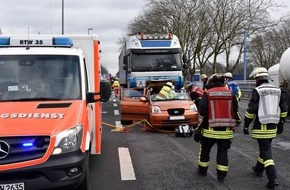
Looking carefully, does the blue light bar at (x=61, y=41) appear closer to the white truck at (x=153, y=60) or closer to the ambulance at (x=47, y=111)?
the ambulance at (x=47, y=111)

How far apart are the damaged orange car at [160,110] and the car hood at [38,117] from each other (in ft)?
22.2

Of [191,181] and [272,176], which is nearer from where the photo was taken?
[272,176]

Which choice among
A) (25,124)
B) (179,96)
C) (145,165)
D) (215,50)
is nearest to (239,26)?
(215,50)

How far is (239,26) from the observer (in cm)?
4684

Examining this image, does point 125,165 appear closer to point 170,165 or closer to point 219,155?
point 170,165

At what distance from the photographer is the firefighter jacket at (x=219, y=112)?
22.1 ft

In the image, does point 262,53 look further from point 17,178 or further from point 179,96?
point 17,178

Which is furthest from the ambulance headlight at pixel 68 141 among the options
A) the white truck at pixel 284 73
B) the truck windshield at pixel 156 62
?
the truck windshield at pixel 156 62

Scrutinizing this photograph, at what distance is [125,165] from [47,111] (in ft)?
9.74

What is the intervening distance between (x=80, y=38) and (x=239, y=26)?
4161 centimetres

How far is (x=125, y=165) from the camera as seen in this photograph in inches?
314

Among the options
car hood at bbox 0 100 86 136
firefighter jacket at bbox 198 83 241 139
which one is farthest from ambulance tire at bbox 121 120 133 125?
car hood at bbox 0 100 86 136

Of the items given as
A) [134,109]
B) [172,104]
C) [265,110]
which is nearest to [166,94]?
[172,104]

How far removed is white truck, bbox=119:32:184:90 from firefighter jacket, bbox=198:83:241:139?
11700 millimetres
